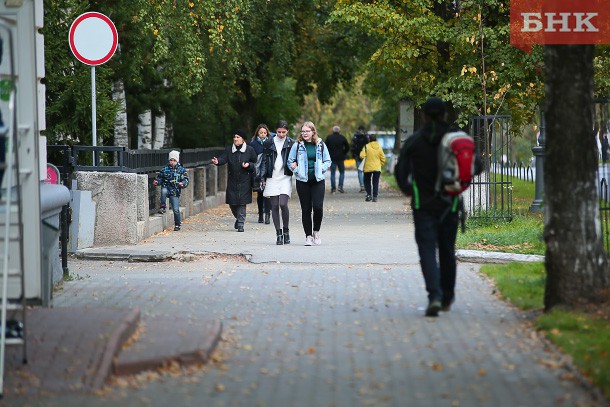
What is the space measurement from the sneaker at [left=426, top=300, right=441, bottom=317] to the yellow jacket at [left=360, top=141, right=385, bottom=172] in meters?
20.4

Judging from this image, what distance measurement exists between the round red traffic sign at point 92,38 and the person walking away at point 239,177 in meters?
5.29

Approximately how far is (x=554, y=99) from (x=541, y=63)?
1370 cm

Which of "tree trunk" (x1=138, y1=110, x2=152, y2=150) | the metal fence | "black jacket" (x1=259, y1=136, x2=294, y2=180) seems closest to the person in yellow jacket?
"tree trunk" (x1=138, y1=110, x2=152, y2=150)

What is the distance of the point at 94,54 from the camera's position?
623 inches

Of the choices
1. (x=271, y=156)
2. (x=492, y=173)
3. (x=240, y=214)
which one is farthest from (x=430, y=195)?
(x=492, y=173)

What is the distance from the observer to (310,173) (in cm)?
1750

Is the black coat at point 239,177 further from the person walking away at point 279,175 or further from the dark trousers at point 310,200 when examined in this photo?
the dark trousers at point 310,200

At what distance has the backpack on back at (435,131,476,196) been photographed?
10.2m

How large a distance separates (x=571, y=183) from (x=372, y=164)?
2096cm

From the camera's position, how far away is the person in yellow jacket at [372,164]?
30.6 metres

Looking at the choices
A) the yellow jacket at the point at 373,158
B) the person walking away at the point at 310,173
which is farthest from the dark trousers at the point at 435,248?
the yellow jacket at the point at 373,158

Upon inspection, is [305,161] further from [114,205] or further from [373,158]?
[373,158]

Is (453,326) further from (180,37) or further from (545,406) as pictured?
(180,37)

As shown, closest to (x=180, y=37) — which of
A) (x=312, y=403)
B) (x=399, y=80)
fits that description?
(x=399, y=80)
